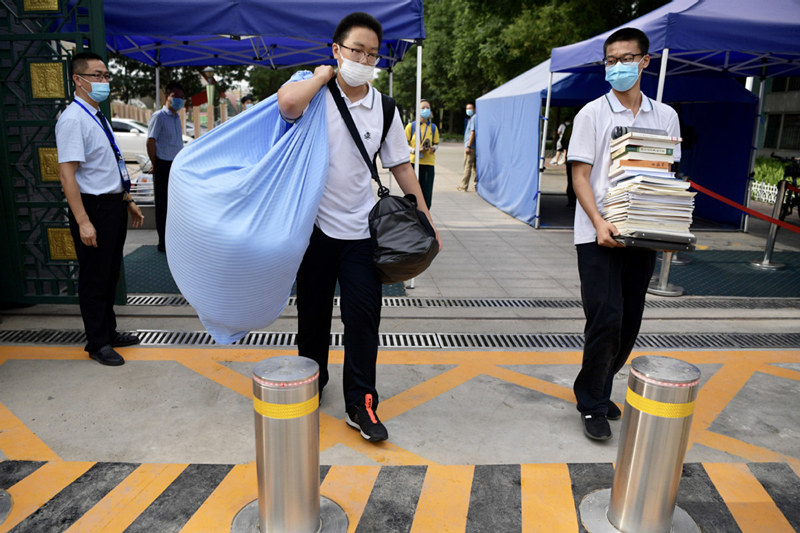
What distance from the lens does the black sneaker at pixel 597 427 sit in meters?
3.38

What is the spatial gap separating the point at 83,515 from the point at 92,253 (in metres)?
2.05

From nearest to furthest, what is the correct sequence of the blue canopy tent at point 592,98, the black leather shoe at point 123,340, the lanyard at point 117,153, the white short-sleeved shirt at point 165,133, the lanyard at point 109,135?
the lanyard at point 109,135 → the lanyard at point 117,153 → the black leather shoe at point 123,340 → the white short-sleeved shirt at point 165,133 → the blue canopy tent at point 592,98

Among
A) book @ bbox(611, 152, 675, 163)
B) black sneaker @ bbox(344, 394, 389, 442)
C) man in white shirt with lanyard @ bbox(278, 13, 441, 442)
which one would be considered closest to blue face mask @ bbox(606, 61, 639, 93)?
book @ bbox(611, 152, 675, 163)

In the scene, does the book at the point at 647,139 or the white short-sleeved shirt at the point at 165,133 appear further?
the white short-sleeved shirt at the point at 165,133

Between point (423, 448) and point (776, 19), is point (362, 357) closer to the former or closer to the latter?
point (423, 448)

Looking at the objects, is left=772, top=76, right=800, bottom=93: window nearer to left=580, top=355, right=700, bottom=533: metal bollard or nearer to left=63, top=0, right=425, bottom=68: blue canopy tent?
left=63, top=0, right=425, bottom=68: blue canopy tent

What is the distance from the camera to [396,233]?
10.1 ft

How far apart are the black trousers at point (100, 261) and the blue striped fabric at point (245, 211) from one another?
160 cm

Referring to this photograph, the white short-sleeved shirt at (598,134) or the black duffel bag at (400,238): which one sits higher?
the white short-sleeved shirt at (598,134)

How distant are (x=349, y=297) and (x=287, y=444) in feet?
3.41

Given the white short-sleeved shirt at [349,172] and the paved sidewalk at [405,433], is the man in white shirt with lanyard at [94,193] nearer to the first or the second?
the paved sidewalk at [405,433]

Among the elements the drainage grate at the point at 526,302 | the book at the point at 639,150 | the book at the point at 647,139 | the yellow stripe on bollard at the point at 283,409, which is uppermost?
the book at the point at 647,139

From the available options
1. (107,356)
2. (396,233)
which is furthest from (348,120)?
(107,356)

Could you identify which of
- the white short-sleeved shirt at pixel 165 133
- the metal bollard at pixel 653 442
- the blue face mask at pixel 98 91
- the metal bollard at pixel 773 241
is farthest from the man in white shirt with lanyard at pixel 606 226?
the white short-sleeved shirt at pixel 165 133
